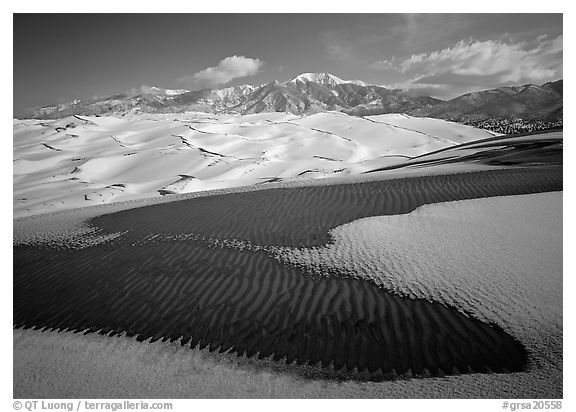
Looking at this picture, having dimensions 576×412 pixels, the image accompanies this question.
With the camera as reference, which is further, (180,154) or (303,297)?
(180,154)

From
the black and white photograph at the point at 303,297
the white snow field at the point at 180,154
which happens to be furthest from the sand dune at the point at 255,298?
the white snow field at the point at 180,154

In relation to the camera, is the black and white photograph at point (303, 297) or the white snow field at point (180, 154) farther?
the white snow field at point (180, 154)

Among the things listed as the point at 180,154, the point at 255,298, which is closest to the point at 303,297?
the point at 255,298

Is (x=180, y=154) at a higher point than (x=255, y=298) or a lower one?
higher

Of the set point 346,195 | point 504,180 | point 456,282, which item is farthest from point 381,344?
point 504,180

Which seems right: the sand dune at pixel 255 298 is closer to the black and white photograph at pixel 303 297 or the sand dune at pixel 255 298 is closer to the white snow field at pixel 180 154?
the black and white photograph at pixel 303 297

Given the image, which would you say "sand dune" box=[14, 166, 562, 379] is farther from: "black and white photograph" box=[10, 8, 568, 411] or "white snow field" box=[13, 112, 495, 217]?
"white snow field" box=[13, 112, 495, 217]

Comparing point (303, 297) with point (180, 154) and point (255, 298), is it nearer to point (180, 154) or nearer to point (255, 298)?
point (255, 298)
